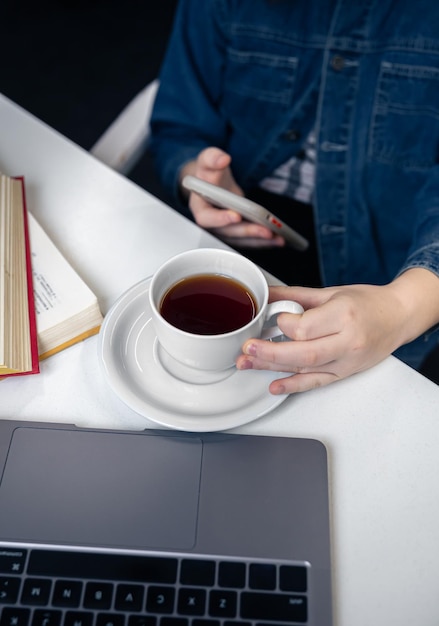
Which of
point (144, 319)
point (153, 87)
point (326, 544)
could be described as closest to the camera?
point (326, 544)

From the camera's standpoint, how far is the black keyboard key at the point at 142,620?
492 millimetres

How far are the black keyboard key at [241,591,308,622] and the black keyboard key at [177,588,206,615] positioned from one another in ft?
0.11

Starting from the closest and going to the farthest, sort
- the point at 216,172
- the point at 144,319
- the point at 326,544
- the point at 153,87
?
the point at 326,544, the point at 144,319, the point at 216,172, the point at 153,87

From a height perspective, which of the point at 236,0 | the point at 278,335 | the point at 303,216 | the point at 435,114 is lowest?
the point at 303,216

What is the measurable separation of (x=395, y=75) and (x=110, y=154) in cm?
42

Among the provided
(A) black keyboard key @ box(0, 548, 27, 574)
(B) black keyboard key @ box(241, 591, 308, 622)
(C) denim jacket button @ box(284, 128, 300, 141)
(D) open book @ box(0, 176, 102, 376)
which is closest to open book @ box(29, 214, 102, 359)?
(D) open book @ box(0, 176, 102, 376)

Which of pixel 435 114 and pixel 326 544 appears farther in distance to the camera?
pixel 435 114

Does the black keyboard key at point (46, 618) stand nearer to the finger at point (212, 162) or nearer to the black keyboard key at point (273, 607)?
the black keyboard key at point (273, 607)

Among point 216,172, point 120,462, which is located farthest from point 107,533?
point 216,172

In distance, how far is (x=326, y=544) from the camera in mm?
538

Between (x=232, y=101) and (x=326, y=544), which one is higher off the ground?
(x=232, y=101)

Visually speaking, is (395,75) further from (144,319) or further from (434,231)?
(144,319)

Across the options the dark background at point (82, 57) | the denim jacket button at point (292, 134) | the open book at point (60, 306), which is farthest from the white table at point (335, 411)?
the dark background at point (82, 57)

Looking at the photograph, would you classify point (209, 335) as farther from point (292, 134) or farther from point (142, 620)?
point (292, 134)
